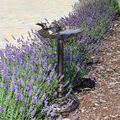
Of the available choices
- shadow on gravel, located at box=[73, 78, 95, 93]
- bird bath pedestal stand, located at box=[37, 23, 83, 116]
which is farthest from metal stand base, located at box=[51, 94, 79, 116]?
shadow on gravel, located at box=[73, 78, 95, 93]

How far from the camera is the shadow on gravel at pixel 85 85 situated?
3543 millimetres

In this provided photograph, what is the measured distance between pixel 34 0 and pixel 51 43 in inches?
485

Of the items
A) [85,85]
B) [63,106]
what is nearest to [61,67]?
Answer: [63,106]

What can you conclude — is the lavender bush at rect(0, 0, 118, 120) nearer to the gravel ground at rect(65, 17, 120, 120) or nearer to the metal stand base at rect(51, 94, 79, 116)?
the metal stand base at rect(51, 94, 79, 116)

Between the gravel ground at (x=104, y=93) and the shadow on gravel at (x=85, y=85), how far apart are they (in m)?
0.05

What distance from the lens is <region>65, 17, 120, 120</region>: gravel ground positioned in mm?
2963

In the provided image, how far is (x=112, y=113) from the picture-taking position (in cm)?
296

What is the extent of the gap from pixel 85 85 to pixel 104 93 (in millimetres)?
312

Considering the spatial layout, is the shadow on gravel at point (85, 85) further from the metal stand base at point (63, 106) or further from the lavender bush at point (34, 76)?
the metal stand base at point (63, 106)

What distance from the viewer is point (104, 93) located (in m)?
3.46

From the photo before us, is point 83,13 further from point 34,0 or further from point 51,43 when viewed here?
point 34,0

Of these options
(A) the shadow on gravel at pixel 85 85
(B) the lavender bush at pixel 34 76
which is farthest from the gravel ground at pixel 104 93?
(B) the lavender bush at pixel 34 76

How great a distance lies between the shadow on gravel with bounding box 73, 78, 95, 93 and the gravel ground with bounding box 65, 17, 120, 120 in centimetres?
5

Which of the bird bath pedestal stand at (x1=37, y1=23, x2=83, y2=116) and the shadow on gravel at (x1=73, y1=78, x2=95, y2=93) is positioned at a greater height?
the bird bath pedestal stand at (x1=37, y1=23, x2=83, y2=116)
